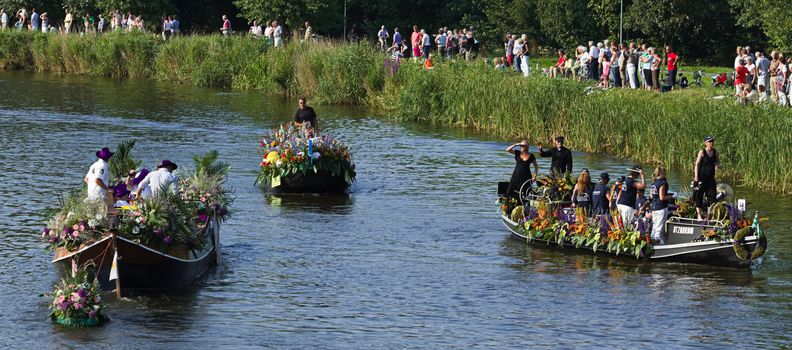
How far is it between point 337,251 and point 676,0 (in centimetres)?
4178

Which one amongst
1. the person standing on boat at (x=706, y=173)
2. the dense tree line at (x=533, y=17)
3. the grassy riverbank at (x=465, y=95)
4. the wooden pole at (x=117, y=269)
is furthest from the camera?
the dense tree line at (x=533, y=17)

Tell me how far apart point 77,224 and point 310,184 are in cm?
1254

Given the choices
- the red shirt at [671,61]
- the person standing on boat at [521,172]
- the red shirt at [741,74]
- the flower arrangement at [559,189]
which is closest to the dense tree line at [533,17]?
the red shirt at [671,61]

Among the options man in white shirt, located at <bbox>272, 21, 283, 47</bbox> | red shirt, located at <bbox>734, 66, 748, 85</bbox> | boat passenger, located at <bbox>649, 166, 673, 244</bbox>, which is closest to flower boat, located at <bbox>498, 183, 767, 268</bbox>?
boat passenger, located at <bbox>649, 166, 673, 244</bbox>

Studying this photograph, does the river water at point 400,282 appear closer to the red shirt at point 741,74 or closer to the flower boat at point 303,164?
the flower boat at point 303,164

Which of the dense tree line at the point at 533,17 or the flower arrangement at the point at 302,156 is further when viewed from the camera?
the dense tree line at the point at 533,17

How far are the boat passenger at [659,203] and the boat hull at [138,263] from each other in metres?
8.63

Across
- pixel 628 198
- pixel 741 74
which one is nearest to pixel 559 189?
pixel 628 198

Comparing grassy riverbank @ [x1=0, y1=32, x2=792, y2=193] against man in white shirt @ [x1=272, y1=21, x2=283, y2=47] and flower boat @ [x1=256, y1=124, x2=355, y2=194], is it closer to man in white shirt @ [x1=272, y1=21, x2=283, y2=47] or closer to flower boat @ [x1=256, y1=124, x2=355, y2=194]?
man in white shirt @ [x1=272, y1=21, x2=283, y2=47]

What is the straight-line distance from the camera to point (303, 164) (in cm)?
3369

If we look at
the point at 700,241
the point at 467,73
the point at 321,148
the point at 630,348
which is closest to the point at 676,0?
the point at 467,73

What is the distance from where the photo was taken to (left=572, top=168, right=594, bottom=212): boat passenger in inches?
1070

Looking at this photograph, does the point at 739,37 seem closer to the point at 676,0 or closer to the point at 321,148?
the point at 676,0

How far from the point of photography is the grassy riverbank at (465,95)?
1452 inches
